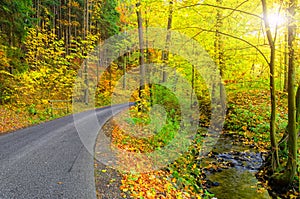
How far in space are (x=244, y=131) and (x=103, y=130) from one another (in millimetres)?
8604

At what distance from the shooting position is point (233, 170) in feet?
28.9

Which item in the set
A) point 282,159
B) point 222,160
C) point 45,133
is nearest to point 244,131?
point 222,160

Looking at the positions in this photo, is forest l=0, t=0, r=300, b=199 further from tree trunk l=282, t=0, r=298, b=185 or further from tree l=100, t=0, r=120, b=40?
tree l=100, t=0, r=120, b=40

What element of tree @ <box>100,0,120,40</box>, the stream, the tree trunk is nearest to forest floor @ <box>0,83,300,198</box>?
the stream

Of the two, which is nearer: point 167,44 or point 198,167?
point 198,167

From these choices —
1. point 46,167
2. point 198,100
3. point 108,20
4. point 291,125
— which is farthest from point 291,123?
point 108,20

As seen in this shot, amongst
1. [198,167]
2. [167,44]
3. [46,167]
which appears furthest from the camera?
[167,44]

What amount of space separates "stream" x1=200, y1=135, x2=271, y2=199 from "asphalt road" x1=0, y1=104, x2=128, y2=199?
4.24 metres

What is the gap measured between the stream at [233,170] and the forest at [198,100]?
45 mm

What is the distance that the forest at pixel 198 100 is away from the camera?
6.70m

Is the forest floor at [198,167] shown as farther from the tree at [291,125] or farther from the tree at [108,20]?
the tree at [108,20]

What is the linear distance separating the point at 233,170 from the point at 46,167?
23.0 feet

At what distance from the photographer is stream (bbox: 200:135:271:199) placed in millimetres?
6964

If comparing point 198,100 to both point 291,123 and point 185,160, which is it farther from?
point 291,123
